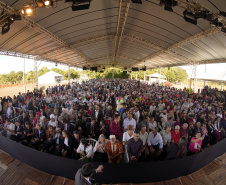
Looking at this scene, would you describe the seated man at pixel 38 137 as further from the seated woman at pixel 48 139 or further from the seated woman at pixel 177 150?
the seated woman at pixel 177 150

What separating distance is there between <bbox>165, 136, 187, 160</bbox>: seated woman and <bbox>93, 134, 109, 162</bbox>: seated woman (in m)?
1.42

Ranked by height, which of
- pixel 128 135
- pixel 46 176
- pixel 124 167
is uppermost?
pixel 128 135

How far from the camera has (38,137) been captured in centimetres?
396

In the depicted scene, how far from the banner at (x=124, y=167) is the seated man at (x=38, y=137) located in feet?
1.24

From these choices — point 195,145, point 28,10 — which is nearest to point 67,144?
point 195,145

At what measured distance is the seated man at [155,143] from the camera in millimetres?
3355

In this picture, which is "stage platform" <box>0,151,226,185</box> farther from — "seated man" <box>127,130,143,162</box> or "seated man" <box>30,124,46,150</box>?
"seated man" <box>127,130,143,162</box>

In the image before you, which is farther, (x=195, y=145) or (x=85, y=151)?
(x=195, y=145)

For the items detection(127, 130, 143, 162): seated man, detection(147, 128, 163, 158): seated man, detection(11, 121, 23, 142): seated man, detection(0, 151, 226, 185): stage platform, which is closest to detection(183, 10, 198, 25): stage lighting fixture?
detection(147, 128, 163, 158): seated man

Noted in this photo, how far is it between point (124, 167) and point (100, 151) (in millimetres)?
697

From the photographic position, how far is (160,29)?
8.59 metres

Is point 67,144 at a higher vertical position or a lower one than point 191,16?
lower

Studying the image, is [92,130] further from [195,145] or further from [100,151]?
[195,145]

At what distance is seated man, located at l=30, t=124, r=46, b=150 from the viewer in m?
3.76
